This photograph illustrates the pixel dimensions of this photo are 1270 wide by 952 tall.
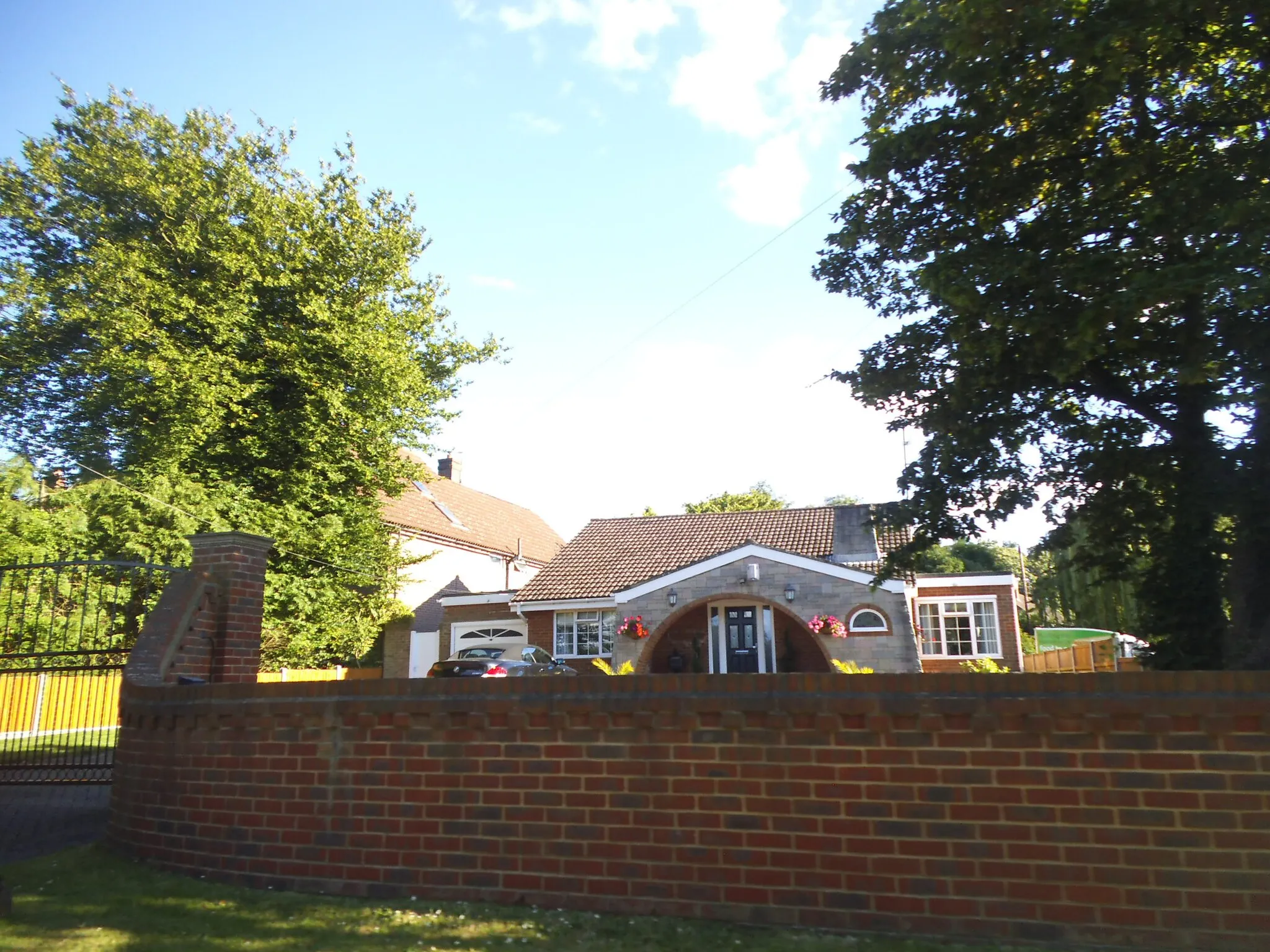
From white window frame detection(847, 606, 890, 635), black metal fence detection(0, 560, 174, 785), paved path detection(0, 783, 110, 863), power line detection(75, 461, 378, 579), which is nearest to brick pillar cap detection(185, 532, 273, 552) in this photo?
black metal fence detection(0, 560, 174, 785)

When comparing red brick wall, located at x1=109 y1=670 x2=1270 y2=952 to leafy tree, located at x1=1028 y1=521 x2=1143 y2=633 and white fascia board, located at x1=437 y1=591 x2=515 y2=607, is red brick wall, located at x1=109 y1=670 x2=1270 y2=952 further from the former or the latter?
white fascia board, located at x1=437 y1=591 x2=515 y2=607

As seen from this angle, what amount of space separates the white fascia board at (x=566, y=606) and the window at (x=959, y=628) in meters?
9.49

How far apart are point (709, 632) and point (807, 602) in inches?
133

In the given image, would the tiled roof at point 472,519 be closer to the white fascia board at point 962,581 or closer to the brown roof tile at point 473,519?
the brown roof tile at point 473,519

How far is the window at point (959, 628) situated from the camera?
24578 millimetres

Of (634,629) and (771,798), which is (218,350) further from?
(771,798)

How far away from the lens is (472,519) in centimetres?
3731

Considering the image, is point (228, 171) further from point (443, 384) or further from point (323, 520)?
point (323, 520)

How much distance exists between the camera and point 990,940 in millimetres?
4242

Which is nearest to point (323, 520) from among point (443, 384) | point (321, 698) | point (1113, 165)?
point (443, 384)

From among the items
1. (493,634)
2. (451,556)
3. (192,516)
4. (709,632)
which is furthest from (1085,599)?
(192,516)

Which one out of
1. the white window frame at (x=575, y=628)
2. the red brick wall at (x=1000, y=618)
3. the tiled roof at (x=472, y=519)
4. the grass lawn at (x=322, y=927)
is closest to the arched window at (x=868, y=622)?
the red brick wall at (x=1000, y=618)

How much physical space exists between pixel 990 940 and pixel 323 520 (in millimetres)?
20020

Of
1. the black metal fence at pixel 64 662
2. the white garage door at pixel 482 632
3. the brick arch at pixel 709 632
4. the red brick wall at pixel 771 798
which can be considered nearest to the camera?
the red brick wall at pixel 771 798
